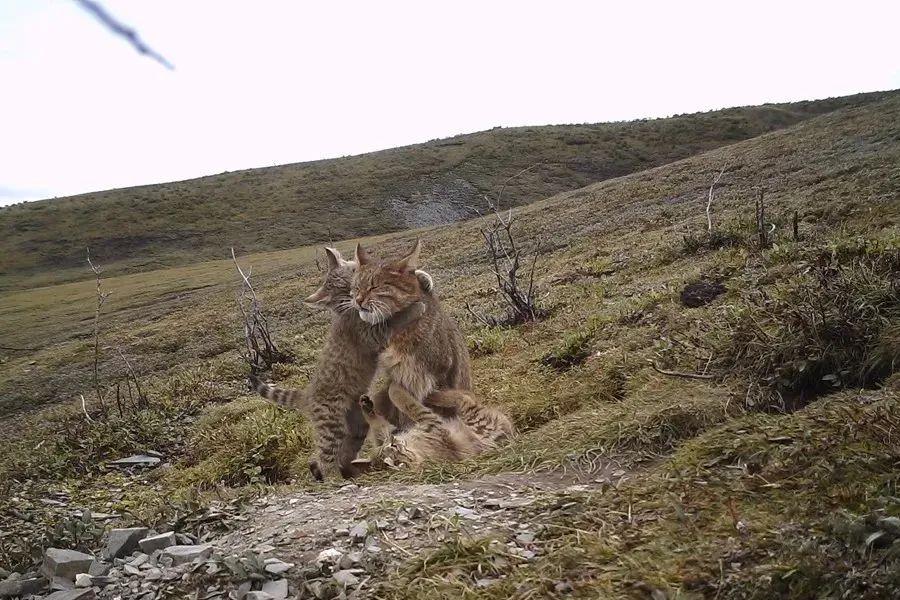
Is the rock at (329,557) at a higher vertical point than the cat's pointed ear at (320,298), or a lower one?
lower

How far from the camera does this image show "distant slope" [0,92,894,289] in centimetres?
7844

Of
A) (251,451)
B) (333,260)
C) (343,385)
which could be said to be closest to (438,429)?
(343,385)

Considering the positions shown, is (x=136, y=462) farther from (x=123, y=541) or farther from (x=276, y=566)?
(x=276, y=566)

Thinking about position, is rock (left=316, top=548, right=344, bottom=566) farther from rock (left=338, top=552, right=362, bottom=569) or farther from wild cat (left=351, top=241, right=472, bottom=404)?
wild cat (left=351, top=241, right=472, bottom=404)

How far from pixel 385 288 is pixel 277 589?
4.16 m

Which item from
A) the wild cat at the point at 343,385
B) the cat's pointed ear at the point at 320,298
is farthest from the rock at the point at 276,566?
the cat's pointed ear at the point at 320,298

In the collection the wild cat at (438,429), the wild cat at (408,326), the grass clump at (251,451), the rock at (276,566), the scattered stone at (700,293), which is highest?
the wild cat at (408,326)

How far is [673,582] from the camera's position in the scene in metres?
3.16

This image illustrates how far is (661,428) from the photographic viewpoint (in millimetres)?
5328

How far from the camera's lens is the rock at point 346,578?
380cm

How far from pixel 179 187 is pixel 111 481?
97.6m

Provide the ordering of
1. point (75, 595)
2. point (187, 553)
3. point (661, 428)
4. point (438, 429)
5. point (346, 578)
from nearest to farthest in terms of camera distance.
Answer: point (346, 578), point (75, 595), point (187, 553), point (661, 428), point (438, 429)

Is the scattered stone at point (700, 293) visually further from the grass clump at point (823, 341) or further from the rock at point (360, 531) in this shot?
the rock at point (360, 531)

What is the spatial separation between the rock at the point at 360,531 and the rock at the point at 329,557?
16 centimetres
